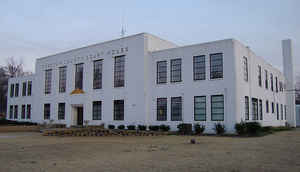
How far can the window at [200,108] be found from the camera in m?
25.7

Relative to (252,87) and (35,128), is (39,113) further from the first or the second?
(252,87)

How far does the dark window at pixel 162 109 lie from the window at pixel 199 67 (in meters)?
3.88

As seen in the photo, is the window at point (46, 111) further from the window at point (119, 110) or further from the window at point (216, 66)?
the window at point (216, 66)

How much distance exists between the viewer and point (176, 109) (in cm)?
2720

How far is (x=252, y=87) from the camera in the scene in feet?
95.1

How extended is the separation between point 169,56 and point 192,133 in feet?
25.6

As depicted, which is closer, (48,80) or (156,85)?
(156,85)

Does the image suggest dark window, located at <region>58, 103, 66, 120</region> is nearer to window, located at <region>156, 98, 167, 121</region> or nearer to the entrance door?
the entrance door

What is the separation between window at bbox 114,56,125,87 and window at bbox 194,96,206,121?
824 cm

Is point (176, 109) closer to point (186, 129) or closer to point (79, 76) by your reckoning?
point (186, 129)

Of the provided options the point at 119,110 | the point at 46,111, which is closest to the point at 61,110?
the point at 46,111

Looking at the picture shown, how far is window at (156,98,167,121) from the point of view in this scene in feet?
91.2

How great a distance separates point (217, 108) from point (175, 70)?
217 inches

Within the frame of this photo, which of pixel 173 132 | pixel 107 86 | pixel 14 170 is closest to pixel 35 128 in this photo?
pixel 107 86
